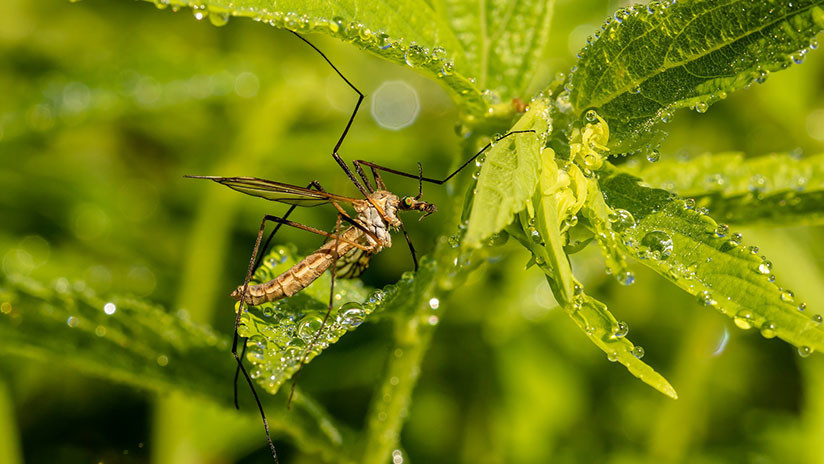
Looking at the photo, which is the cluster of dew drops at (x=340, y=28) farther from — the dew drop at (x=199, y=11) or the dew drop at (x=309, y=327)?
the dew drop at (x=309, y=327)

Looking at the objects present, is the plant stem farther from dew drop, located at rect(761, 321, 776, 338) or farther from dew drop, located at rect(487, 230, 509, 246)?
dew drop, located at rect(761, 321, 776, 338)

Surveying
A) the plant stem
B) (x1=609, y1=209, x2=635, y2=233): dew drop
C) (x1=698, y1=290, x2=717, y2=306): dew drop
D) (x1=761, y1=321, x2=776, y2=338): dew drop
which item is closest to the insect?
the plant stem

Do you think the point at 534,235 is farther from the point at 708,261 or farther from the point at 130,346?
the point at 130,346

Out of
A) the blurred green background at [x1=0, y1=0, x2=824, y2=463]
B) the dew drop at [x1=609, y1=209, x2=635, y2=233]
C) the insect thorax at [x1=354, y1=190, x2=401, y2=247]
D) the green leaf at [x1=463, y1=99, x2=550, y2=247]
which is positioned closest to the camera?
the green leaf at [x1=463, y1=99, x2=550, y2=247]

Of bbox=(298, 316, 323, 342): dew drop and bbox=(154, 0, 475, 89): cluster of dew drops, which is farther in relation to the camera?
bbox=(298, 316, 323, 342): dew drop

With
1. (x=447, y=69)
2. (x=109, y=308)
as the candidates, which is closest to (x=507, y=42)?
(x=447, y=69)

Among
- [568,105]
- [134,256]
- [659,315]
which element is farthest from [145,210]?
[568,105]

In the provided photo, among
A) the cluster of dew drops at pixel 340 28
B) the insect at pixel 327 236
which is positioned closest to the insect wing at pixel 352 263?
the insect at pixel 327 236
